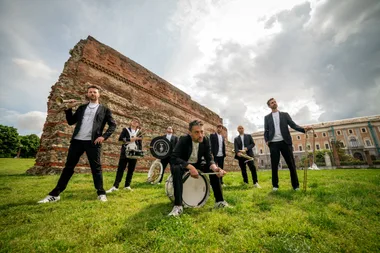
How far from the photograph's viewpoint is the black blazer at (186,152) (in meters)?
3.76

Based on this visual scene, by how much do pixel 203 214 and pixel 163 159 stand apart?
484 centimetres

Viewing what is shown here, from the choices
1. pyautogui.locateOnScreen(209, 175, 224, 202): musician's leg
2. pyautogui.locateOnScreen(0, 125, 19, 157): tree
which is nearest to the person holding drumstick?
pyautogui.locateOnScreen(209, 175, 224, 202): musician's leg

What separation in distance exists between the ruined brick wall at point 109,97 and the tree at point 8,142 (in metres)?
53.5

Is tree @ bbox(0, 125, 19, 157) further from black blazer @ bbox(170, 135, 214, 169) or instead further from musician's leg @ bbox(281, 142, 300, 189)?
musician's leg @ bbox(281, 142, 300, 189)

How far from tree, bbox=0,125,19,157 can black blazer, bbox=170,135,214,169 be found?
64.8 metres

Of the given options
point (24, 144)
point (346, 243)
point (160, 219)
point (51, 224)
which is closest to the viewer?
point (346, 243)

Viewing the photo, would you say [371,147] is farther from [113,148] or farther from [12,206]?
[12,206]

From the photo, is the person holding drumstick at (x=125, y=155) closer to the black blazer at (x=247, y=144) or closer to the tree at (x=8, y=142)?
the black blazer at (x=247, y=144)

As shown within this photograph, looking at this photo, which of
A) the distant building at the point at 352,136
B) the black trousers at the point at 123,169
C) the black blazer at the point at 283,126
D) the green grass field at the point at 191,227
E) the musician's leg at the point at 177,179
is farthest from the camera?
the distant building at the point at 352,136

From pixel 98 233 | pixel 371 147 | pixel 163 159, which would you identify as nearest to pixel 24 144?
pixel 163 159

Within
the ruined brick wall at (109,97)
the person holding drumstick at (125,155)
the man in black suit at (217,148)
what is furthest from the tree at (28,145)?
the man in black suit at (217,148)

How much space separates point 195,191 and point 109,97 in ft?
38.4

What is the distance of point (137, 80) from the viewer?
16906 mm

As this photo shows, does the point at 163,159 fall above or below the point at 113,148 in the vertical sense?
below
